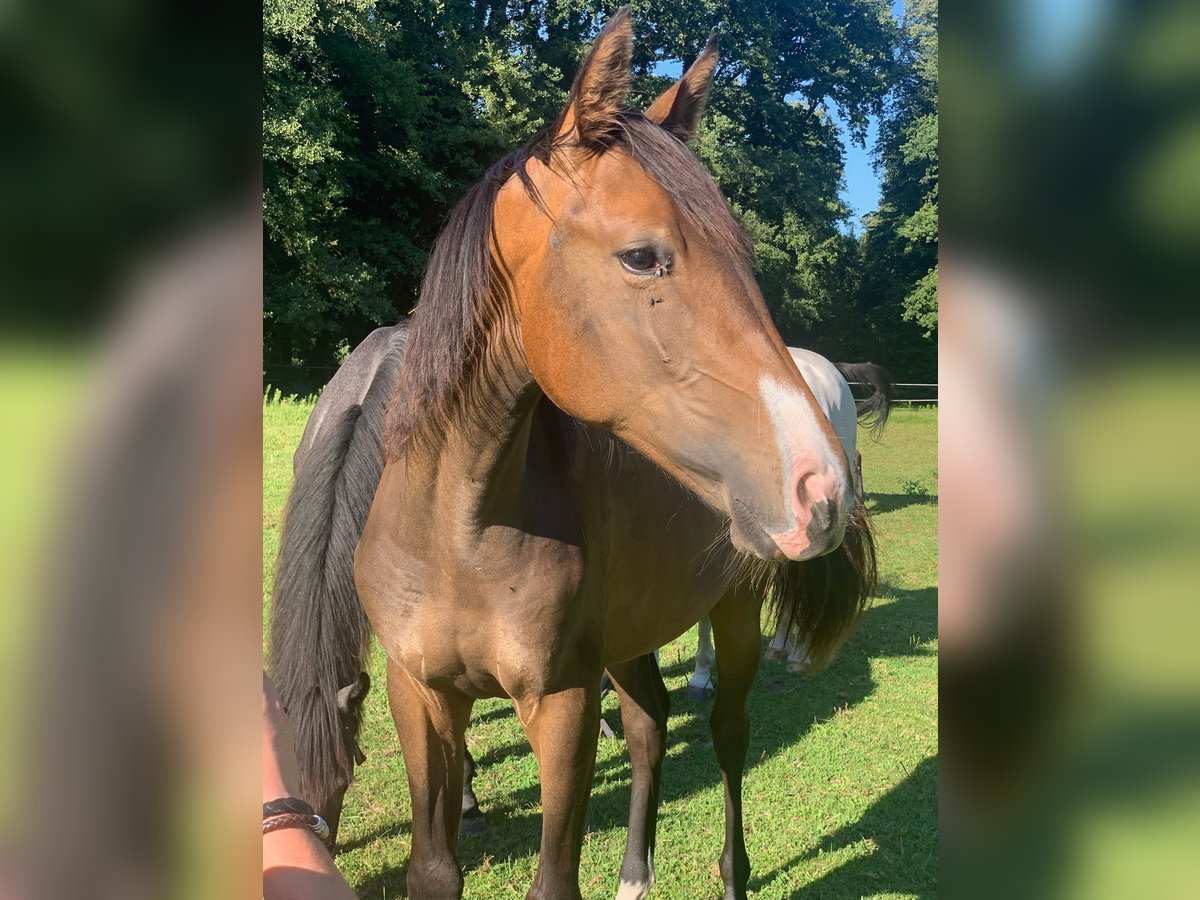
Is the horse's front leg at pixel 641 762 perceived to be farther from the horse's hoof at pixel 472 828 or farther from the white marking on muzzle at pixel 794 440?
the white marking on muzzle at pixel 794 440

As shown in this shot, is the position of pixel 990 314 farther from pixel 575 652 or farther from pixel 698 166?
pixel 575 652

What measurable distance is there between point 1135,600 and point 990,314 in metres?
0.11

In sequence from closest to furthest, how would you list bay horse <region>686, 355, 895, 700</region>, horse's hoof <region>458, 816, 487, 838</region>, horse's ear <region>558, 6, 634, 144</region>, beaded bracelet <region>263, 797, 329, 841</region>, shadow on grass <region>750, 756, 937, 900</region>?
1. beaded bracelet <region>263, 797, 329, 841</region>
2. horse's ear <region>558, 6, 634, 144</region>
3. shadow on grass <region>750, 756, 937, 900</region>
4. horse's hoof <region>458, 816, 487, 838</region>
5. bay horse <region>686, 355, 895, 700</region>

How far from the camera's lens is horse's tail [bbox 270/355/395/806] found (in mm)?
2564

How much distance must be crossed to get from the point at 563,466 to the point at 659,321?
2.45ft

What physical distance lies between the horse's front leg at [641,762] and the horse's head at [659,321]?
1.79m

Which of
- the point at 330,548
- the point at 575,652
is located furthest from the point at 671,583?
the point at 330,548

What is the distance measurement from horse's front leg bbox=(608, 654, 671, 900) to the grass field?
198 millimetres

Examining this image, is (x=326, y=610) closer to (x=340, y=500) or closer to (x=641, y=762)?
(x=340, y=500)

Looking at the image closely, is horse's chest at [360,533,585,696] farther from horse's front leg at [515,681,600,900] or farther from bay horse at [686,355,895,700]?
bay horse at [686,355,895,700]

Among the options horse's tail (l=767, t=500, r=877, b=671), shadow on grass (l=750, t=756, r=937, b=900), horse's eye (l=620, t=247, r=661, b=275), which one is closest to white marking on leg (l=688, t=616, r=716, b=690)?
shadow on grass (l=750, t=756, r=937, b=900)

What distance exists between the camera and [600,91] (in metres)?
Answer: 1.52

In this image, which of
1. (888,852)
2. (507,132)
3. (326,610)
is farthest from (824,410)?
(507,132)

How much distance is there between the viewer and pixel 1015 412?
1.01ft
